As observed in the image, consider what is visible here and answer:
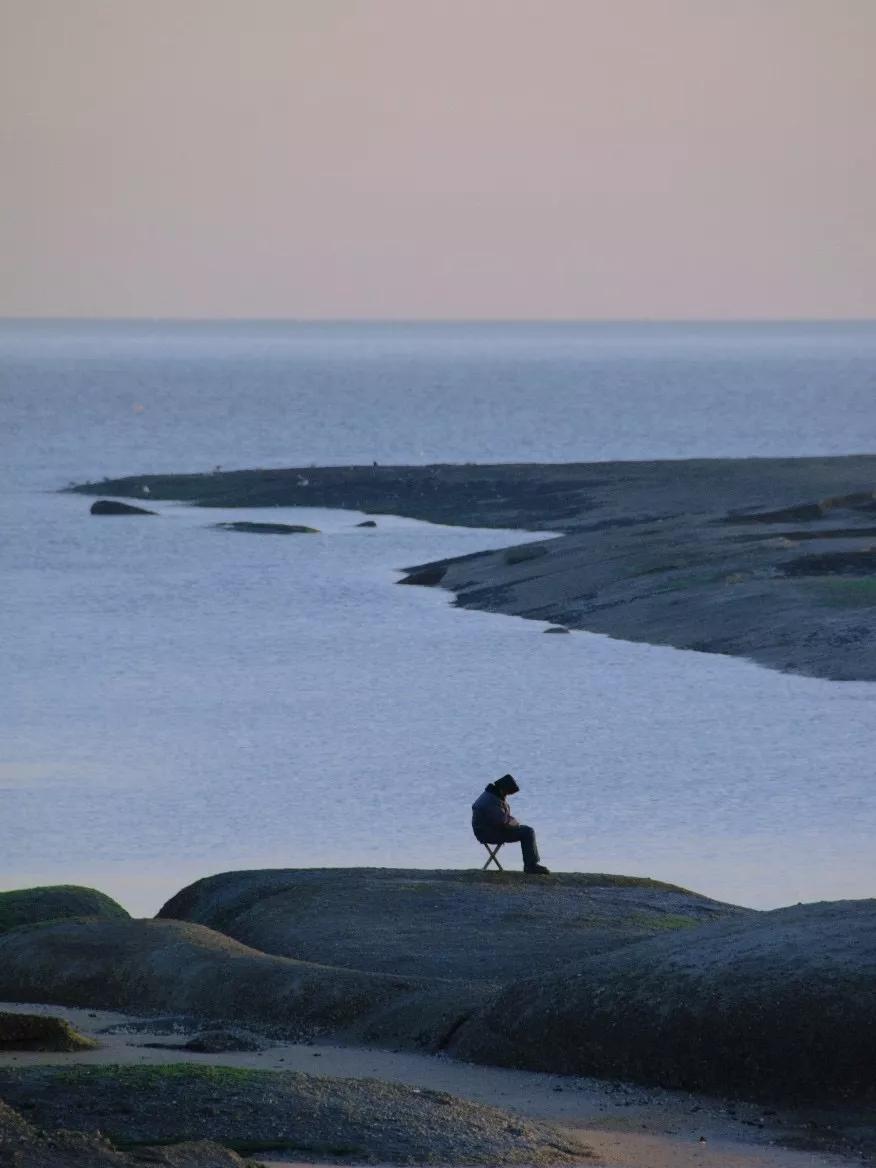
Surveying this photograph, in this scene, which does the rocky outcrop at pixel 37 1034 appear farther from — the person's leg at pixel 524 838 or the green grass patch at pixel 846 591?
the green grass patch at pixel 846 591

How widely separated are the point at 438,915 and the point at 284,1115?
Result: 9.77 m

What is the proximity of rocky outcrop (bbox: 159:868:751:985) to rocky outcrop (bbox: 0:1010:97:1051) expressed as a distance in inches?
197

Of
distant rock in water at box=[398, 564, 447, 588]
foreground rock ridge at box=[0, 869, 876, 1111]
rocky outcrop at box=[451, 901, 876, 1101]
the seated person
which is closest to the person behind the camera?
rocky outcrop at box=[451, 901, 876, 1101]

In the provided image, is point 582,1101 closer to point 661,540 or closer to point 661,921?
point 661,921

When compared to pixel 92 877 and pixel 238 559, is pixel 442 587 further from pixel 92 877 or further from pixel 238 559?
pixel 92 877

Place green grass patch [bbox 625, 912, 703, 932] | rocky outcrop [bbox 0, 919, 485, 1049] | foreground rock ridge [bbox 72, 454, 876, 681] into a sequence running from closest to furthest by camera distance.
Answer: rocky outcrop [bbox 0, 919, 485, 1049] < green grass patch [bbox 625, 912, 703, 932] < foreground rock ridge [bbox 72, 454, 876, 681]

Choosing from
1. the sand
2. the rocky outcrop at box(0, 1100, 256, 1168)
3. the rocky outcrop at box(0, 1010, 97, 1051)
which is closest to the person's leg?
the sand

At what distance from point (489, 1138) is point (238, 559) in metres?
71.2

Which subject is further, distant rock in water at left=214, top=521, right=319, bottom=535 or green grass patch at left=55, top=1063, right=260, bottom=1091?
distant rock in water at left=214, top=521, right=319, bottom=535

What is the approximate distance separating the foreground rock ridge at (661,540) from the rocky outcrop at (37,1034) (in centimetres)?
3545

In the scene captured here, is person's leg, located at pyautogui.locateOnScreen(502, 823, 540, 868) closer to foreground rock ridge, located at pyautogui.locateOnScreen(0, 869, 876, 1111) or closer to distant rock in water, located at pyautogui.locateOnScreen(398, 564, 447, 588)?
foreground rock ridge, located at pyautogui.locateOnScreen(0, 869, 876, 1111)

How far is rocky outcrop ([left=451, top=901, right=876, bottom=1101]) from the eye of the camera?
21.0 metres

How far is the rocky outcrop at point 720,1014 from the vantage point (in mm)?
21031

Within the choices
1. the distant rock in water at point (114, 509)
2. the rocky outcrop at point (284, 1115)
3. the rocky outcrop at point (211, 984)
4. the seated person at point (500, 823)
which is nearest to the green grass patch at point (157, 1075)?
the rocky outcrop at point (284, 1115)
